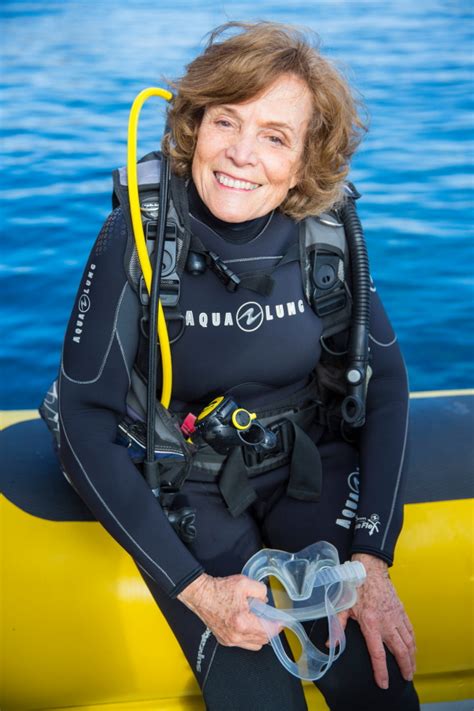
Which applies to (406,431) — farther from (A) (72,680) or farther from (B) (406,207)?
(B) (406,207)

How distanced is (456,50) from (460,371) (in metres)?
4.94

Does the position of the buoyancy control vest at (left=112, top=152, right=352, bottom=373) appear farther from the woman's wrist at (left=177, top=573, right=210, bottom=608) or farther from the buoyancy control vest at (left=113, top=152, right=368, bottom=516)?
the woman's wrist at (left=177, top=573, right=210, bottom=608)

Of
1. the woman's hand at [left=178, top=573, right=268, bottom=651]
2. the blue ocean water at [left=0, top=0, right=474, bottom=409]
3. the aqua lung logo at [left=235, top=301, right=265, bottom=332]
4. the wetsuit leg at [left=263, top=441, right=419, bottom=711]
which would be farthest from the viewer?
the blue ocean water at [left=0, top=0, right=474, bottom=409]

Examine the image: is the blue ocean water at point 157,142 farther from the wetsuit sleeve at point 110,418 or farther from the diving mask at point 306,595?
the diving mask at point 306,595

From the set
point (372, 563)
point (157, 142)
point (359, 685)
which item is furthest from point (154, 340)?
point (157, 142)

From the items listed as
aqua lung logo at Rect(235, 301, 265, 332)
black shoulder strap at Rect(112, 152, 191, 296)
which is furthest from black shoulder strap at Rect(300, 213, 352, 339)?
black shoulder strap at Rect(112, 152, 191, 296)

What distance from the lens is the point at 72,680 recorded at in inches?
69.1

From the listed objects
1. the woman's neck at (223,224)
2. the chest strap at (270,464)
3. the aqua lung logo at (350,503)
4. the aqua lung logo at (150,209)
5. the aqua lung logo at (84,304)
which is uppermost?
the aqua lung logo at (150,209)

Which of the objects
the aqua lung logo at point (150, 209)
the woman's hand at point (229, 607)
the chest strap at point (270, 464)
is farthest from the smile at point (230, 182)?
the woman's hand at point (229, 607)

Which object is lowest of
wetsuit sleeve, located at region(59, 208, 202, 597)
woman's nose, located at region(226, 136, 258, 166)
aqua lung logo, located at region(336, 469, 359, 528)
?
aqua lung logo, located at region(336, 469, 359, 528)

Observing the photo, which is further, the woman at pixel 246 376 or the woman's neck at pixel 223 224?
the woman's neck at pixel 223 224

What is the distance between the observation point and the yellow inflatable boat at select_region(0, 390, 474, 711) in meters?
1.72

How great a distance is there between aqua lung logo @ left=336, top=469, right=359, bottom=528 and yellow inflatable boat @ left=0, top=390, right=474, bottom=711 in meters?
0.15

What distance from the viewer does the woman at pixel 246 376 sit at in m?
1.52
